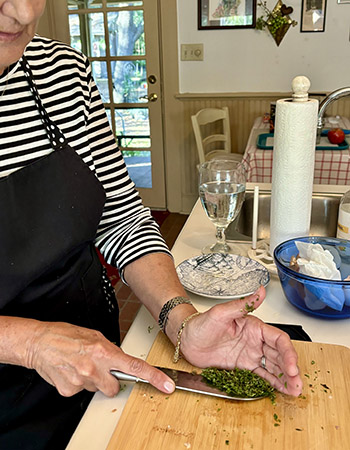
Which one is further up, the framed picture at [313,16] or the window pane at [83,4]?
the window pane at [83,4]

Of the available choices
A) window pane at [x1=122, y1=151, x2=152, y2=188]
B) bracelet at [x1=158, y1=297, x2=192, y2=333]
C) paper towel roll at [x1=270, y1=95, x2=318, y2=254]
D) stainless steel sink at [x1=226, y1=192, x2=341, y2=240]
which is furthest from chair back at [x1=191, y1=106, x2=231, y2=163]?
bracelet at [x1=158, y1=297, x2=192, y2=333]

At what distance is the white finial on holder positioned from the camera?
987 millimetres

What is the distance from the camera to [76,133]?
0.96 m

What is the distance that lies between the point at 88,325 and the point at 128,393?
29cm

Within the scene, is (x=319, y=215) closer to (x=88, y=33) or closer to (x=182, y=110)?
(x=182, y=110)

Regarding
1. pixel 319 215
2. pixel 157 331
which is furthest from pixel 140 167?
pixel 157 331

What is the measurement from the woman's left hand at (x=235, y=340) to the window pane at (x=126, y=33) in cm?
299

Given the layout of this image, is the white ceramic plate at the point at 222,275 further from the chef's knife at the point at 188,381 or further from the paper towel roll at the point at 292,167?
the chef's knife at the point at 188,381

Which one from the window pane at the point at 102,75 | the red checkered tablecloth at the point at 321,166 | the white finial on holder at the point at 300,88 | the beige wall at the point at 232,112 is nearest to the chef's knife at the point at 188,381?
the white finial on holder at the point at 300,88

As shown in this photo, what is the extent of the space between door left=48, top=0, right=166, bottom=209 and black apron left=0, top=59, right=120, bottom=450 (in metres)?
2.64

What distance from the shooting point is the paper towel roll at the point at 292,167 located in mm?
992

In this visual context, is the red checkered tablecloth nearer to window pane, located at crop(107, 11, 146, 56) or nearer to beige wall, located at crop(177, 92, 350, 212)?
beige wall, located at crop(177, 92, 350, 212)

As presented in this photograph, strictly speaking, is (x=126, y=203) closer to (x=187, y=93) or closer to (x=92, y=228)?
(x=92, y=228)

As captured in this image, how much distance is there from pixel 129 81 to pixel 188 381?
3.11 meters
